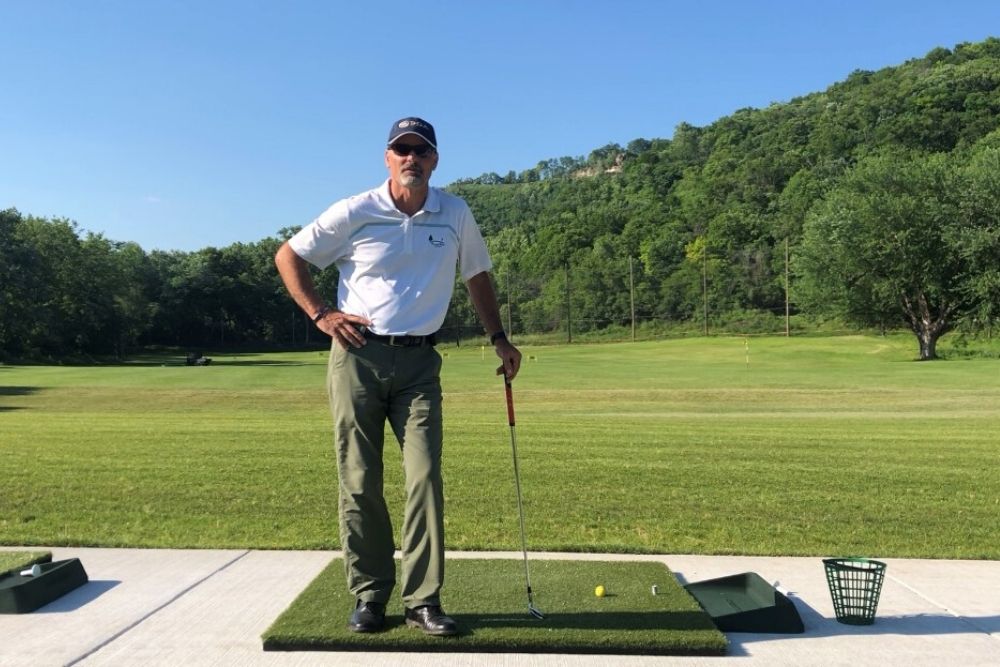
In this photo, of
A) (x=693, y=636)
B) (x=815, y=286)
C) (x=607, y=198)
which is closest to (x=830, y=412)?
(x=693, y=636)

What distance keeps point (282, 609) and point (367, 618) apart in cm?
61

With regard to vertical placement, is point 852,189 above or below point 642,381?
above

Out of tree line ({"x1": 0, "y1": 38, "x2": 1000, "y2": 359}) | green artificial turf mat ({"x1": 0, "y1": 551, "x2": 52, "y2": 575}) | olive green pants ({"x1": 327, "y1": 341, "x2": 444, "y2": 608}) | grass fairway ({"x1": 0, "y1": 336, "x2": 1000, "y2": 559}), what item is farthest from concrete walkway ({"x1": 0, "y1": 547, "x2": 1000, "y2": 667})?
tree line ({"x1": 0, "y1": 38, "x2": 1000, "y2": 359})

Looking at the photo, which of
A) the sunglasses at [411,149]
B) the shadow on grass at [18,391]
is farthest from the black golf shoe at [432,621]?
the shadow on grass at [18,391]

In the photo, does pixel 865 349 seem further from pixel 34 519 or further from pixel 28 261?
pixel 28 261

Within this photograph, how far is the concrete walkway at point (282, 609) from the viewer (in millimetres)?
3336

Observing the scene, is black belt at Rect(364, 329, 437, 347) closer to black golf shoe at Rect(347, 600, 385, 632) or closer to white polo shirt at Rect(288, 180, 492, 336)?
white polo shirt at Rect(288, 180, 492, 336)

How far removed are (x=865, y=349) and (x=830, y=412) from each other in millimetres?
31855

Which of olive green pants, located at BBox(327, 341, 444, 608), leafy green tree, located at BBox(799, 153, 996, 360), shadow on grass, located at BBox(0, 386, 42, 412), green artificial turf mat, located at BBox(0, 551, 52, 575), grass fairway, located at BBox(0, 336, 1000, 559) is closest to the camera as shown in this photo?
olive green pants, located at BBox(327, 341, 444, 608)

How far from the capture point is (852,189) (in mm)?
48250

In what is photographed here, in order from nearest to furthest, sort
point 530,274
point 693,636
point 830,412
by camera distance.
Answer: point 693,636, point 830,412, point 530,274

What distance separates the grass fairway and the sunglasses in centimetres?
280

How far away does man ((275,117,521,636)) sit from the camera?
11.9 feet

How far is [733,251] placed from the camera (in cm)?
7981
